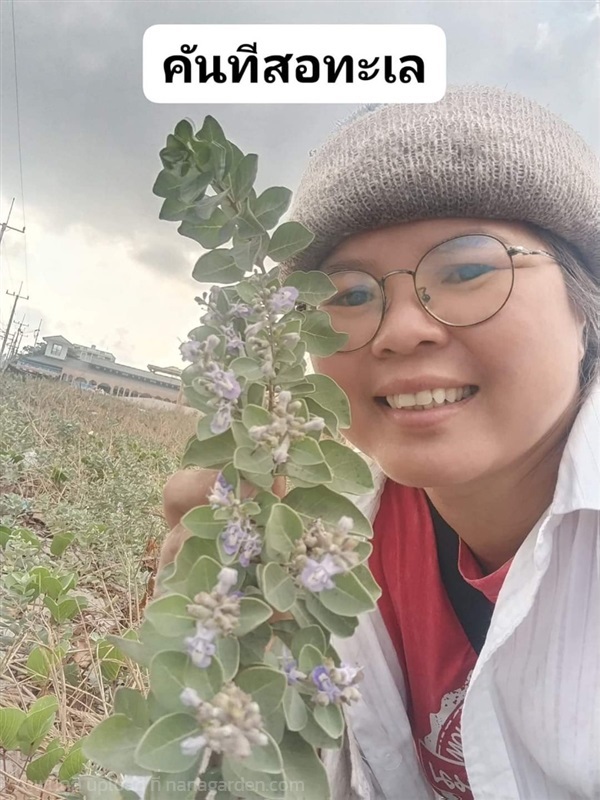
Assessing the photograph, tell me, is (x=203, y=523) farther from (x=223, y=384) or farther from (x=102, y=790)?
(x=102, y=790)

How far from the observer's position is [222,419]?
300mm

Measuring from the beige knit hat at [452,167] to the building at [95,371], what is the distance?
0.19m

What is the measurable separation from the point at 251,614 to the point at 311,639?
0.04 metres

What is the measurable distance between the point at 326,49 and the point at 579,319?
306 mm

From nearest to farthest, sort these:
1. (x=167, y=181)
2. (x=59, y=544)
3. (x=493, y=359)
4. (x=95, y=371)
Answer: (x=167, y=181)
(x=493, y=359)
(x=95, y=371)
(x=59, y=544)

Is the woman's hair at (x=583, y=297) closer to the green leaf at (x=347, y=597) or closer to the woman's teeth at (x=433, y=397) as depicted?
the woman's teeth at (x=433, y=397)

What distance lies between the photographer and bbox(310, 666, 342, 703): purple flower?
278mm

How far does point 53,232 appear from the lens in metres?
0.55

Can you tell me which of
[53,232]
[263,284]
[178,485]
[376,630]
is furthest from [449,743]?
[53,232]

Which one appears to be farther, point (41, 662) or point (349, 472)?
point (41, 662)

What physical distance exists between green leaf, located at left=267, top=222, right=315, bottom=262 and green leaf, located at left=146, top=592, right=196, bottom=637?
22cm

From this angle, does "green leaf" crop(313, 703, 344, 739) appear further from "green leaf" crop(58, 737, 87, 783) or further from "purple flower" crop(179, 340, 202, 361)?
"green leaf" crop(58, 737, 87, 783)

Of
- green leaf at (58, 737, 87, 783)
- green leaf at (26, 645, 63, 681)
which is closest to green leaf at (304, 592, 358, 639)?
green leaf at (58, 737, 87, 783)

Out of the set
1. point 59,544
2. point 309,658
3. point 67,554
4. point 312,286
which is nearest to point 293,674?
point 309,658
